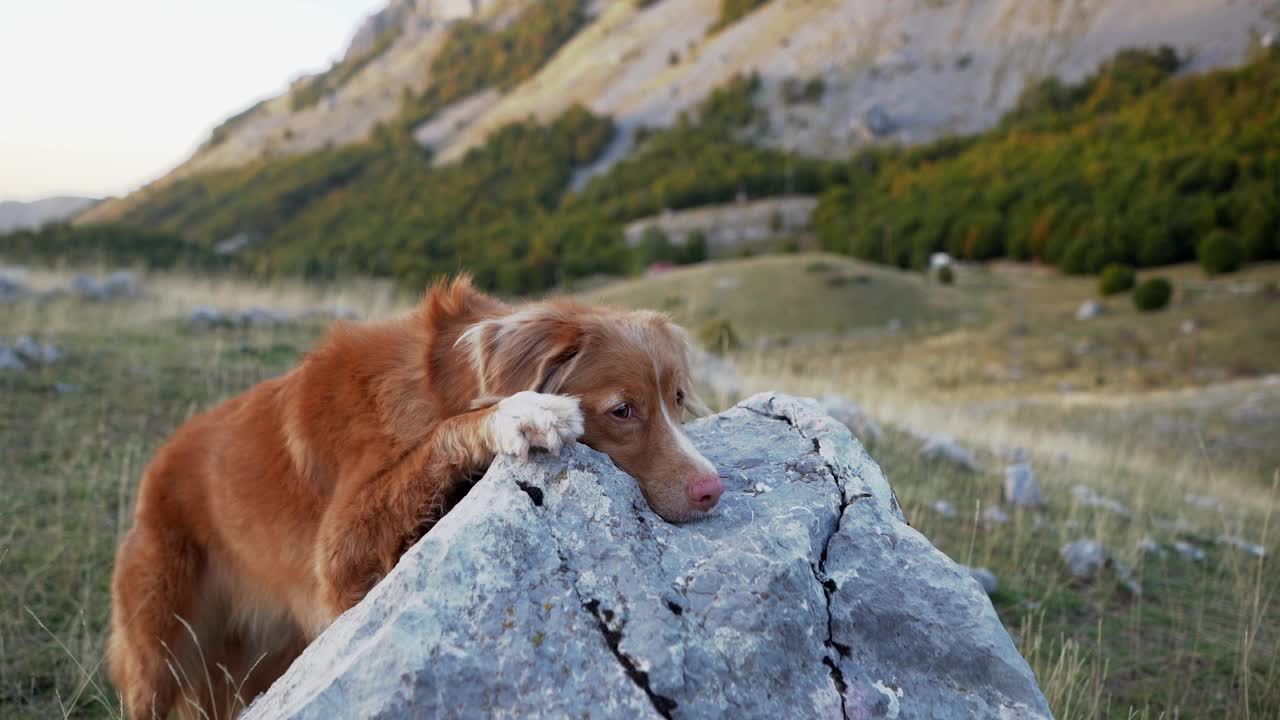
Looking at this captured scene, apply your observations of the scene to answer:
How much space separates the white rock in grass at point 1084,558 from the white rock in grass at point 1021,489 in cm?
139

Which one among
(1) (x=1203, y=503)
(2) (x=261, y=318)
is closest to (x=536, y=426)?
(1) (x=1203, y=503)

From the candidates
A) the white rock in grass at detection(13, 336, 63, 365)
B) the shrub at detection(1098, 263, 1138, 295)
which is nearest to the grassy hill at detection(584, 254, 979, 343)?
the shrub at detection(1098, 263, 1138, 295)

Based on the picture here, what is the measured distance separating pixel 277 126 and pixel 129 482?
5929 inches

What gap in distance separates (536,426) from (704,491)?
637 millimetres

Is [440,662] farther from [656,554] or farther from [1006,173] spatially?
[1006,173]

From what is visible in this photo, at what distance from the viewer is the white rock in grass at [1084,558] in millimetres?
6516

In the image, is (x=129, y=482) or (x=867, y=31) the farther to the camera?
(x=867, y=31)

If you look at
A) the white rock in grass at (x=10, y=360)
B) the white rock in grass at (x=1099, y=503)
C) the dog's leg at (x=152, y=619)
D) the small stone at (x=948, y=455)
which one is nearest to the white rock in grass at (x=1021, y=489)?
the white rock in grass at (x=1099, y=503)

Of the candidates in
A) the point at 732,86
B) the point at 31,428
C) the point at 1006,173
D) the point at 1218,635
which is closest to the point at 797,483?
the point at 1218,635

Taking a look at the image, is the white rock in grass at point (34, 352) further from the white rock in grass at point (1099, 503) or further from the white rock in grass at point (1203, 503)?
the white rock in grass at point (1203, 503)

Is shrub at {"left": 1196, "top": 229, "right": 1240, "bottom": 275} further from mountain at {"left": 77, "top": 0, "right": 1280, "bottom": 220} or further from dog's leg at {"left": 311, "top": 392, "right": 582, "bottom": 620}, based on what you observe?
mountain at {"left": 77, "top": 0, "right": 1280, "bottom": 220}

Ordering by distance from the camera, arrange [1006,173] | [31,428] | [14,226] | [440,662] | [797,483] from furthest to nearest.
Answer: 1. [1006,173]
2. [14,226]
3. [31,428]
4. [797,483]
5. [440,662]

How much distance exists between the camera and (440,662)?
2.21 metres

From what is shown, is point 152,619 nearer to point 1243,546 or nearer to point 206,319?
point 1243,546
